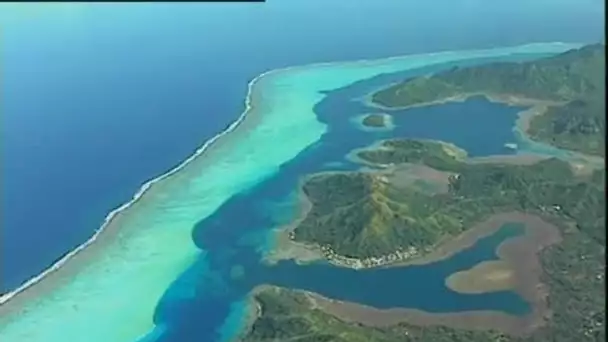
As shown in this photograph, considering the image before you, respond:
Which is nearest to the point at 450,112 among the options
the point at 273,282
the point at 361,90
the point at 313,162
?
the point at 361,90

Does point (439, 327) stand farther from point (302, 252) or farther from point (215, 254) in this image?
point (215, 254)

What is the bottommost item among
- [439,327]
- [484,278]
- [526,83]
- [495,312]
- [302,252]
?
[495,312]

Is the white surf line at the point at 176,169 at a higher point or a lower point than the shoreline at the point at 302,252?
higher

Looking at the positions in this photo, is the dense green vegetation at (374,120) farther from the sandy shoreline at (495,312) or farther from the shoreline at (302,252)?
the sandy shoreline at (495,312)

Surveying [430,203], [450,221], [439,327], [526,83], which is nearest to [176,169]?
[430,203]

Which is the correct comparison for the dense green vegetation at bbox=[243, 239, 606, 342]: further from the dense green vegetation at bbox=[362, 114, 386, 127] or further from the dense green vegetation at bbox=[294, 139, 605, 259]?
the dense green vegetation at bbox=[362, 114, 386, 127]

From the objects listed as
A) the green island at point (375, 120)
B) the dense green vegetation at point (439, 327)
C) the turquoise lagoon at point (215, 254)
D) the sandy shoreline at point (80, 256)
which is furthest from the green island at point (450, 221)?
the sandy shoreline at point (80, 256)
